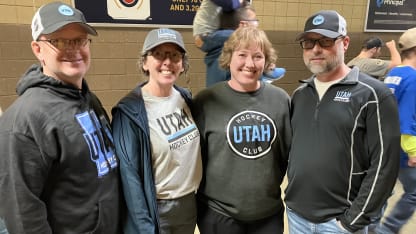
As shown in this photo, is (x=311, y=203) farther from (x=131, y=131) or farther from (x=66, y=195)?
(x=66, y=195)

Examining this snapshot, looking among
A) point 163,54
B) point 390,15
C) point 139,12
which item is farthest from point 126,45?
point 390,15

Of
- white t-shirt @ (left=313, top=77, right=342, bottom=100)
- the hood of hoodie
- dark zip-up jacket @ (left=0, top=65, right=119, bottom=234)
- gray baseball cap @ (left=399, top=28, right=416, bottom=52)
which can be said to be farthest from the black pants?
gray baseball cap @ (left=399, top=28, right=416, bottom=52)

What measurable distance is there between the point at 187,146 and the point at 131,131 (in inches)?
10.3

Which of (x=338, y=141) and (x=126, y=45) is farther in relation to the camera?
(x=126, y=45)

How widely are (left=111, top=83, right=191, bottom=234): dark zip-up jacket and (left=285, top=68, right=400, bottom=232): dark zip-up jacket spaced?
65 cm

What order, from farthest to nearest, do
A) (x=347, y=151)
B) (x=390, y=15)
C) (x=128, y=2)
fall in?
(x=390, y=15), (x=128, y=2), (x=347, y=151)

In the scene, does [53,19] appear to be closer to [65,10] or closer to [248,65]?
[65,10]

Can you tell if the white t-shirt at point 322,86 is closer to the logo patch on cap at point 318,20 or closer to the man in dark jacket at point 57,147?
the logo patch on cap at point 318,20

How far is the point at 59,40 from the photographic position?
128 cm

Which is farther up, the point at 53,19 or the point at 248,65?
the point at 53,19

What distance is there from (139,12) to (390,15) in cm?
389

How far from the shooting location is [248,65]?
5.32ft

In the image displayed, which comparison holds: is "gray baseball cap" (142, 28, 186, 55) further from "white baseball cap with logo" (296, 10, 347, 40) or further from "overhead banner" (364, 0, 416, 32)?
"overhead banner" (364, 0, 416, 32)

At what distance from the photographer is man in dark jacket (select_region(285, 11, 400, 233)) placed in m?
1.41
